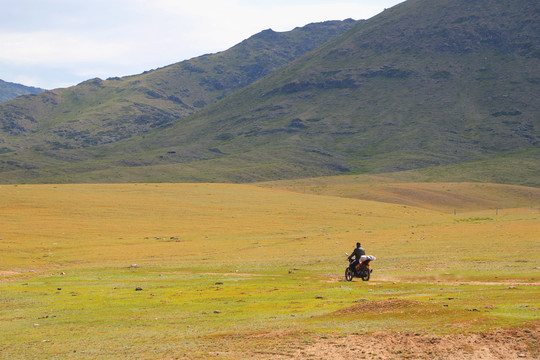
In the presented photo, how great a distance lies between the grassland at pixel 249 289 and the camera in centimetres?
1688

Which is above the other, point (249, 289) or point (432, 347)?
point (432, 347)

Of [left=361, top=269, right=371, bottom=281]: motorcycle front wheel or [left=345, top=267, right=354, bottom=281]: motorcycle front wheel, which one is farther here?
[left=345, top=267, right=354, bottom=281]: motorcycle front wheel

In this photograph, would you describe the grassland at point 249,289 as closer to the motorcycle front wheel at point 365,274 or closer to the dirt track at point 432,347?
the dirt track at point 432,347

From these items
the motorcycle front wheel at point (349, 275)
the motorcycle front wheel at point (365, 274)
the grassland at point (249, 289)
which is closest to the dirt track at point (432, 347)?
the grassland at point (249, 289)

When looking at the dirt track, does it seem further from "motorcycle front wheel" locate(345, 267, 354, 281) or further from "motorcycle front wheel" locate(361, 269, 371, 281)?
"motorcycle front wheel" locate(345, 267, 354, 281)

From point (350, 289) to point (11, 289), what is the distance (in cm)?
1694

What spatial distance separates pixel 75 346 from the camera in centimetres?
1769

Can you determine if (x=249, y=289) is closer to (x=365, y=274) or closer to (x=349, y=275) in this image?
(x=349, y=275)

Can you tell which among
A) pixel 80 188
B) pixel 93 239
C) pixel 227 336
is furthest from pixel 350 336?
pixel 80 188

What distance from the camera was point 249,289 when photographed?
27.8 metres

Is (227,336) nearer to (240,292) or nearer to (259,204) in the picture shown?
(240,292)

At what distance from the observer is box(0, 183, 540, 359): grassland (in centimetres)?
A: 1688

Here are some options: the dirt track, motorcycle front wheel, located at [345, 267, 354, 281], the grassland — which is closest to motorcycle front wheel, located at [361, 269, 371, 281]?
motorcycle front wheel, located at [345, 267, 354, 281]

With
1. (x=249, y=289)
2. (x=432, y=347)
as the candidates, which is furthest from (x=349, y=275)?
(x=432, y=347)
